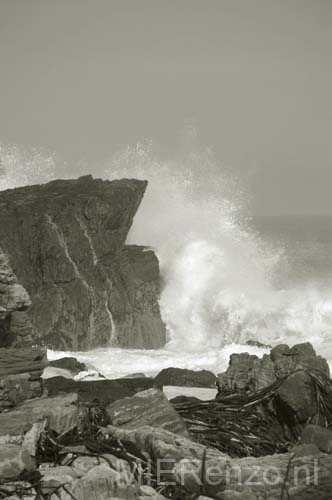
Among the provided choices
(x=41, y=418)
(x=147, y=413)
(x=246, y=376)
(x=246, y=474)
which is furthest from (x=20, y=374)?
(x=246, y=376)

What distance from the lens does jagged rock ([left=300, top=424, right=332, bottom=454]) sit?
4965mm

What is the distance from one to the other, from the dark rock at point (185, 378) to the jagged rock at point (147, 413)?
10.3 meters

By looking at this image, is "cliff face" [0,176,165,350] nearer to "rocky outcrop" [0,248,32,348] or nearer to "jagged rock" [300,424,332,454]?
"rocky outcrop" [0,248,32,348]

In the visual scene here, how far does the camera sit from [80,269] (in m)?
27.6

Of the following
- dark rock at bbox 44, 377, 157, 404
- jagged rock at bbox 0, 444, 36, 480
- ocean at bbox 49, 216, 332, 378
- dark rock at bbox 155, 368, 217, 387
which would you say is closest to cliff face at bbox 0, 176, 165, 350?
ocean at bbox 49, 216, 332, 378

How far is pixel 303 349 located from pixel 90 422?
506 centimetres

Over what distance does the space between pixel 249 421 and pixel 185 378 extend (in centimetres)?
1071

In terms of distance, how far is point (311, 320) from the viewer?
31.9m

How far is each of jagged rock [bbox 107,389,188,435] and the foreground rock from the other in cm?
113

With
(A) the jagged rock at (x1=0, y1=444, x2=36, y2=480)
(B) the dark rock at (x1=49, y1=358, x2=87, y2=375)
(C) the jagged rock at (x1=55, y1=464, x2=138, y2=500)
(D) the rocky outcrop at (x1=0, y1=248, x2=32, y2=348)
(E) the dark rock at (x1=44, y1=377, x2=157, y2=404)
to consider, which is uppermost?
(B) the dark rock at (x1=49, y1=358, x2=87, y2=375)

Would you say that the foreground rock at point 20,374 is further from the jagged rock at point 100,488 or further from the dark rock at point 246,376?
the dark rock at point 246,376

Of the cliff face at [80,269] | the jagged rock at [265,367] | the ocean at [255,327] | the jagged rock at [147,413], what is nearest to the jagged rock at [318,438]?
the jagged rock at [147,413]

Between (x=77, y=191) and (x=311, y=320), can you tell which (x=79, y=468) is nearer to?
(x=77, y=191)

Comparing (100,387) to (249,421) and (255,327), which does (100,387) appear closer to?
(249,421)
